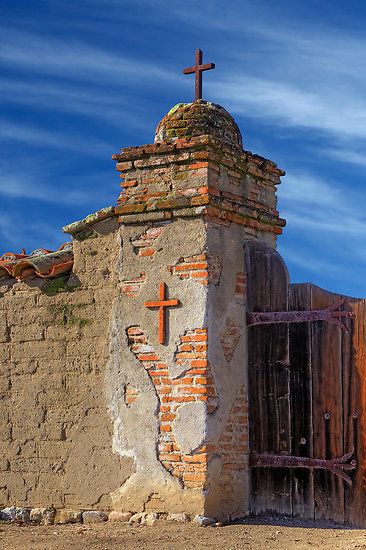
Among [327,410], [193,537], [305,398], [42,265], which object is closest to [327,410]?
[327,410]

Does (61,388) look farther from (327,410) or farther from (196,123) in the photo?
(196,123)

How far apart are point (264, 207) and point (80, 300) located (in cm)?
208

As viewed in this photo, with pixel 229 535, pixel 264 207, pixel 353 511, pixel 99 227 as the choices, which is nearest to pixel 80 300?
pixel 99 227

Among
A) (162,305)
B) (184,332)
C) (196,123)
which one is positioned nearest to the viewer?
(184,332)

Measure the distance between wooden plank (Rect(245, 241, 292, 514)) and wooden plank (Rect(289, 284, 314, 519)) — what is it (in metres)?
0.06

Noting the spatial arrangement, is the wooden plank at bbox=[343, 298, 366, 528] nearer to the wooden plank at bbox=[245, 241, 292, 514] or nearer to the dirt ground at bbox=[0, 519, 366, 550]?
the dirt ground at bbox=[0, 519, 366, 550]

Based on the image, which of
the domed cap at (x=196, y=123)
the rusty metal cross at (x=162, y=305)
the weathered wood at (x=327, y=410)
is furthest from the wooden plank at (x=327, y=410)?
the domed cap at (x=196, y=123)

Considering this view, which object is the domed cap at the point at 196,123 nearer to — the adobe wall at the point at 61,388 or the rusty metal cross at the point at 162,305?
the adobe wall at the point at 61,388

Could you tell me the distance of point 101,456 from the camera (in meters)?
8.02

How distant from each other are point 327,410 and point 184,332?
146 cm

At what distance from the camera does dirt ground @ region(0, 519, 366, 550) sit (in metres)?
6.86

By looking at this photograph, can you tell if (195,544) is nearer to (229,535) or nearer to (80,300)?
(229,535)

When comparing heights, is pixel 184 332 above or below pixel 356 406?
above

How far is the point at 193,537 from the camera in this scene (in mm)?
7035
